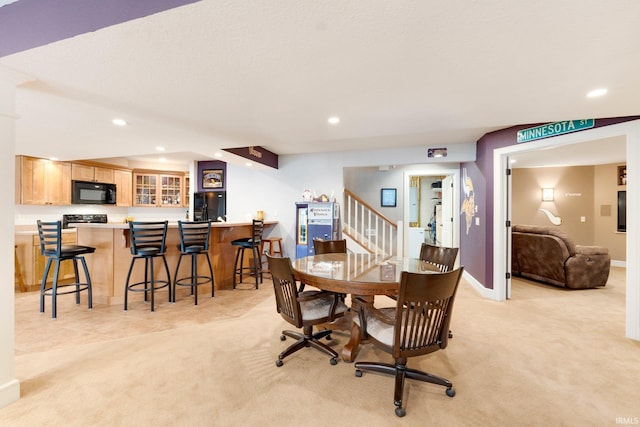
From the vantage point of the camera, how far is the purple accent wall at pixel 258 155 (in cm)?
457

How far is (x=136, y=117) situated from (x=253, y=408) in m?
2.73

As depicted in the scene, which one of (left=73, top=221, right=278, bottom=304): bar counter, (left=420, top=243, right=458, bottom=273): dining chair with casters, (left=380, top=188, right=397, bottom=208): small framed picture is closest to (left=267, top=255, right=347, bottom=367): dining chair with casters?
(left=420, top=243, right=458, bottom=273): dining chair with casters

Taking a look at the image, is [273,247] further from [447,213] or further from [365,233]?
[447,213]

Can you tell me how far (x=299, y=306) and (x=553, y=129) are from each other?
3.49 m

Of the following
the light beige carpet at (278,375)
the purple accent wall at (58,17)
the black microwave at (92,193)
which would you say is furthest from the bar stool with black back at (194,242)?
the black microwave at (92,193)

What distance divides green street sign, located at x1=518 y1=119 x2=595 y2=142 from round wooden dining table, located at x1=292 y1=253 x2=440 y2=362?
2272 mm

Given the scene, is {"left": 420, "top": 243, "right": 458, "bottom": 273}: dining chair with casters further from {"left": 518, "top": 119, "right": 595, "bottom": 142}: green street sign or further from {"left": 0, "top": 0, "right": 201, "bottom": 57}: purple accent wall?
{"left": 0, "top": 0, "right": 201, "bottom": 57}: purple accent wall

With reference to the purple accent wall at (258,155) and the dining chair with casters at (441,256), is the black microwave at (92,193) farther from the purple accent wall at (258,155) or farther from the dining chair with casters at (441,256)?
the dining chair with casters at (441,256)

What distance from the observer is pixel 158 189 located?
630 cm

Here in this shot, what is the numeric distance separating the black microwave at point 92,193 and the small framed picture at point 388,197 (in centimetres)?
576

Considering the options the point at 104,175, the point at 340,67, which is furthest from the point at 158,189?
the point at 340,67

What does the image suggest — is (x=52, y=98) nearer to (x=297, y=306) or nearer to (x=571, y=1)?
(x=297, y=306)

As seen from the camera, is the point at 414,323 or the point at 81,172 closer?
the point at 414,323

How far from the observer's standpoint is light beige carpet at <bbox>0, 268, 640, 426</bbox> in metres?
1.65
